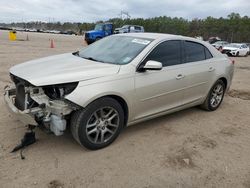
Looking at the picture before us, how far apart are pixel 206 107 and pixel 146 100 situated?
2.08 m

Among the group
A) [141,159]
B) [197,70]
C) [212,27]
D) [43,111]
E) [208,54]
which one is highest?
[212,27]

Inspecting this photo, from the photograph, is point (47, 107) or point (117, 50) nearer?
point (47, 107)

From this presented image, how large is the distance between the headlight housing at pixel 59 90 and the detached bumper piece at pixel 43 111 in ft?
0.20

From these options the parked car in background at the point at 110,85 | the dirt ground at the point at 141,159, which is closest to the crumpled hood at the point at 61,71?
the parked car in background at the point at 110,85

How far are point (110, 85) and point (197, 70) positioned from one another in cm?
205

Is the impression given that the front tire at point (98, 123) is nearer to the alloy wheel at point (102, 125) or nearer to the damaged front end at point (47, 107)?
the alloy wheel at point (102, 125)

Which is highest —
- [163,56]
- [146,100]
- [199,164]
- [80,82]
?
[163,56]

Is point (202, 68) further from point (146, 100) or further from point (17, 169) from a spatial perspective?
point (17, 169)

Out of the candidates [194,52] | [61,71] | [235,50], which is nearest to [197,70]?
[194,52]

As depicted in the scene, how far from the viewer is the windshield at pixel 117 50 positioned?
4117 mm

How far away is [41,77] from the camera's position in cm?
335

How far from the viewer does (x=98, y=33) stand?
28531 mm

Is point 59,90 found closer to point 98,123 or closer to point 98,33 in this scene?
point 98,123

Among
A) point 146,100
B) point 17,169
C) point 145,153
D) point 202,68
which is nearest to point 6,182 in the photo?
point 17,169
